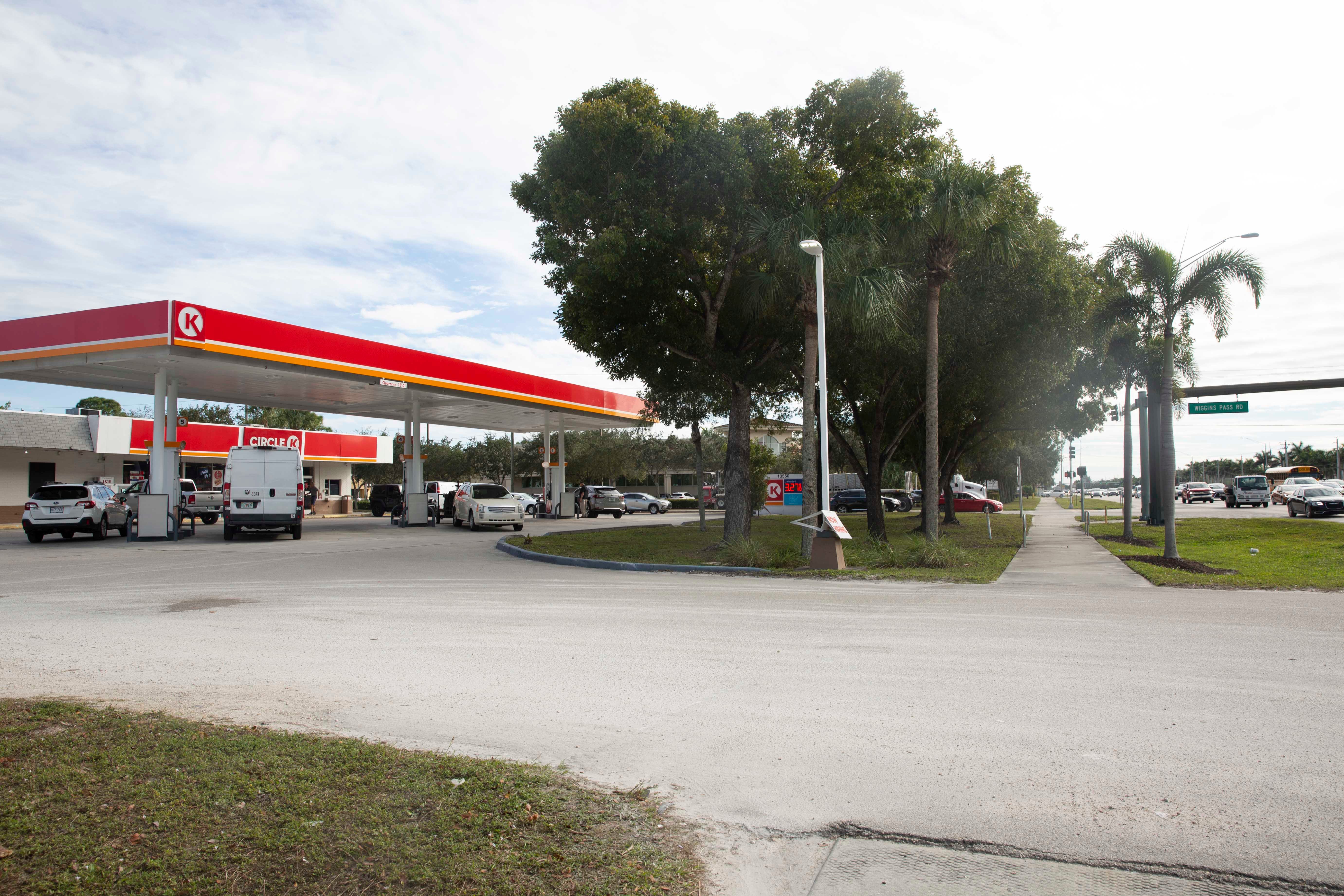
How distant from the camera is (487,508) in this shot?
28.8m

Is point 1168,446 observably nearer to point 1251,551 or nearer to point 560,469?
point 1251,551

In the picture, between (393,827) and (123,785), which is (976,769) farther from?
(123,785)

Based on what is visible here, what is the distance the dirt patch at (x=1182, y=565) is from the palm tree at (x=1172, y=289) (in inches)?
9.2

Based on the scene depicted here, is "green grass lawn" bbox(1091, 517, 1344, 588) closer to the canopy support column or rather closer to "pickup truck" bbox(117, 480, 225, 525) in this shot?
the canopy support column

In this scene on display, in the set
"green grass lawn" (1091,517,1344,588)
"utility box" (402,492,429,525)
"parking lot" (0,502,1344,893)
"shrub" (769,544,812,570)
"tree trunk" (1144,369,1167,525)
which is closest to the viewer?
"parking lot" (0,502,1344,893)

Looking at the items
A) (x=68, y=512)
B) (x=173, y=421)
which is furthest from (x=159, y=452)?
(x=68, y=512)

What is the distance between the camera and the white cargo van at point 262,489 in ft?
75.9

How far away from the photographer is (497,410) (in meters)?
38.2

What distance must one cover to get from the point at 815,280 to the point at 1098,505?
181 feet

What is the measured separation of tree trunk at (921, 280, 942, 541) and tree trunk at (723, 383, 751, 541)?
12.7 feet

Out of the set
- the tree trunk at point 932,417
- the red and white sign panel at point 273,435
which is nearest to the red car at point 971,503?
the tree trunk at point 932,417

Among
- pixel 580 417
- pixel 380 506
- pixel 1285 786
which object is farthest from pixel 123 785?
pixel 380 506

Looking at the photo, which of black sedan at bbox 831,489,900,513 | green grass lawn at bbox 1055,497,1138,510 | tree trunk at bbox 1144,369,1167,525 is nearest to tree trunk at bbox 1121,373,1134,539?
tree trunk at bbox 1144,369,1167,525

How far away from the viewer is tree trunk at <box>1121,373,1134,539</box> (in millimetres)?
23781
